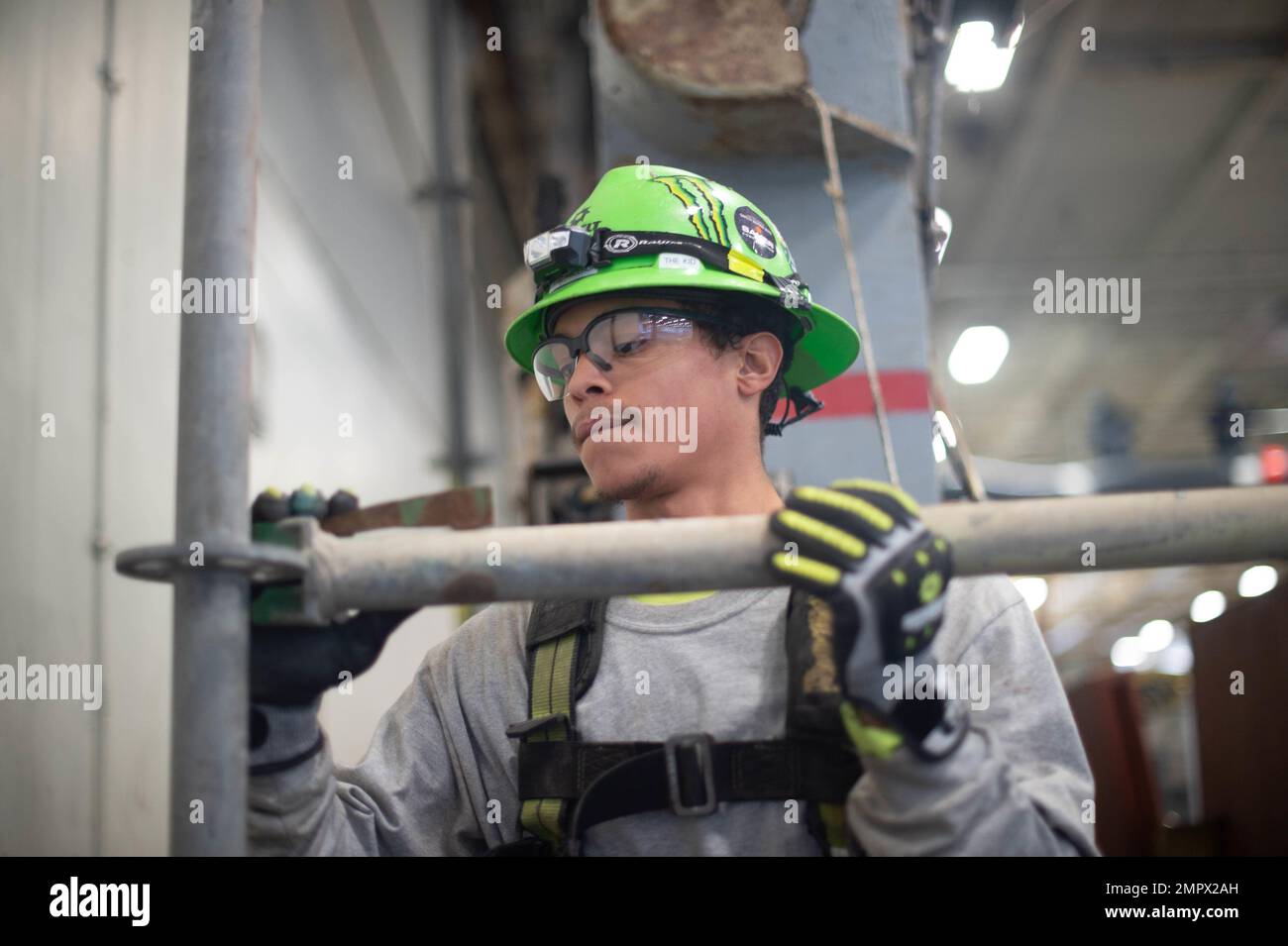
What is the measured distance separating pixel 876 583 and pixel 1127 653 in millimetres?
21066

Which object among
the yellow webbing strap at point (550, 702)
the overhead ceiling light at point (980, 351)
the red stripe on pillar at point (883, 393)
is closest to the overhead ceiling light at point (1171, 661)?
the overhead ceiling light at point (980, 351)

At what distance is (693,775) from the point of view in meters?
1.89

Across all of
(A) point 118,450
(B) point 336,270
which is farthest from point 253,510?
(B) point 336,270

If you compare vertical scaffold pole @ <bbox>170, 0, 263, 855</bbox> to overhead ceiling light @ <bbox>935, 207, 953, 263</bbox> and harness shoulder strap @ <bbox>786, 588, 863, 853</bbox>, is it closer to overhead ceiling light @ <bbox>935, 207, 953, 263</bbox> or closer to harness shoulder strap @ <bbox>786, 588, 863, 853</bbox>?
harness shoulder strap @ <bbox>786, 588, 863, 853</bbox>

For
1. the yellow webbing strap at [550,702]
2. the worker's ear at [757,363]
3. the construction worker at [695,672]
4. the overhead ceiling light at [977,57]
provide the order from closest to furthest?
the construction worker at [695,672] < the yellow webbing strap at [550,702] < the worker's ear at [757,363] < the overhead ceiling light at [977,57]

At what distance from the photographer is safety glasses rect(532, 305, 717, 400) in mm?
2238

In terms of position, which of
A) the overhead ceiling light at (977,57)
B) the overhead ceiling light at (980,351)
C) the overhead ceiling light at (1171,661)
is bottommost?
the overhead ceiling light at (1171,661)

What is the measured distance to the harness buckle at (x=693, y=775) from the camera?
6.18ft

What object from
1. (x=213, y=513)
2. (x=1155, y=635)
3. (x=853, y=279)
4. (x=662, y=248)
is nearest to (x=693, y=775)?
(x=213, y=513)

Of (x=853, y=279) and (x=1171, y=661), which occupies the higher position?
(x=853, y=279)

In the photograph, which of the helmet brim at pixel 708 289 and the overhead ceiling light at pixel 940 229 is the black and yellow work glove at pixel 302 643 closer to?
the helmet brim at pixel 708 289

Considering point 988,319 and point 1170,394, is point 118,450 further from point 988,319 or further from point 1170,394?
point 1170,394

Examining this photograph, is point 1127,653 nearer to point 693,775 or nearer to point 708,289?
point 708,289
